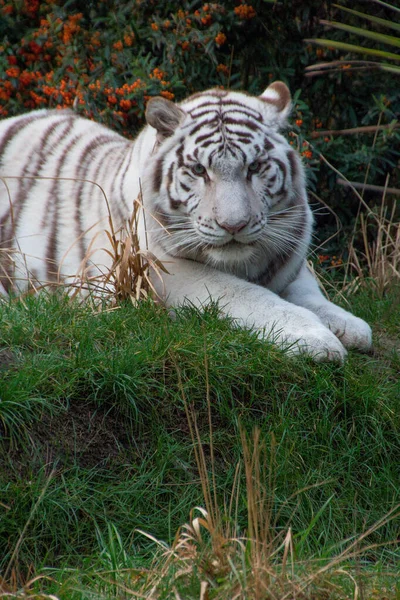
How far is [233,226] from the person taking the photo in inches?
150

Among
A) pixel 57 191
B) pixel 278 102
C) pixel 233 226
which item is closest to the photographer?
pixel 233 226

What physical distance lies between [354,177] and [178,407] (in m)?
3.54

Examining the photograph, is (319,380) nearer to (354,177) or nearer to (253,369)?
(253,369)

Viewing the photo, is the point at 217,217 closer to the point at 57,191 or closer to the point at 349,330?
the point at 349,330

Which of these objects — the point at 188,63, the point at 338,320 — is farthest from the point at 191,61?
the point at 338,320

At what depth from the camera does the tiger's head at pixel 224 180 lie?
12.8 feet

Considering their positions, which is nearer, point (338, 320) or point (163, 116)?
point (338, 320)

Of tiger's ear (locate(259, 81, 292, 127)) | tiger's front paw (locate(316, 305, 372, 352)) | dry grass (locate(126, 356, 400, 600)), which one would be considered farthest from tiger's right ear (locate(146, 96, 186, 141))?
dry grass (locate(126, 356, 400, 600))

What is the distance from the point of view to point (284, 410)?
3.47 metres

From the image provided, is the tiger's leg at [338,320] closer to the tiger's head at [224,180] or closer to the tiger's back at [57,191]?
the tiger's head at [224,180]

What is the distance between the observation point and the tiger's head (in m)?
3.91

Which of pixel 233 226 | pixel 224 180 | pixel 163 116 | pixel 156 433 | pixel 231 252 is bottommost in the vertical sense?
pixel 156 433

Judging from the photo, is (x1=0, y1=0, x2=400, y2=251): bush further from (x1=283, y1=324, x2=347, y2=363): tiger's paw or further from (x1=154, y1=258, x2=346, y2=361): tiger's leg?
(x1=283, y1=324, x2=347, y2=363): tiger's paw

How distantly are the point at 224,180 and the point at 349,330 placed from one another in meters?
0.89
